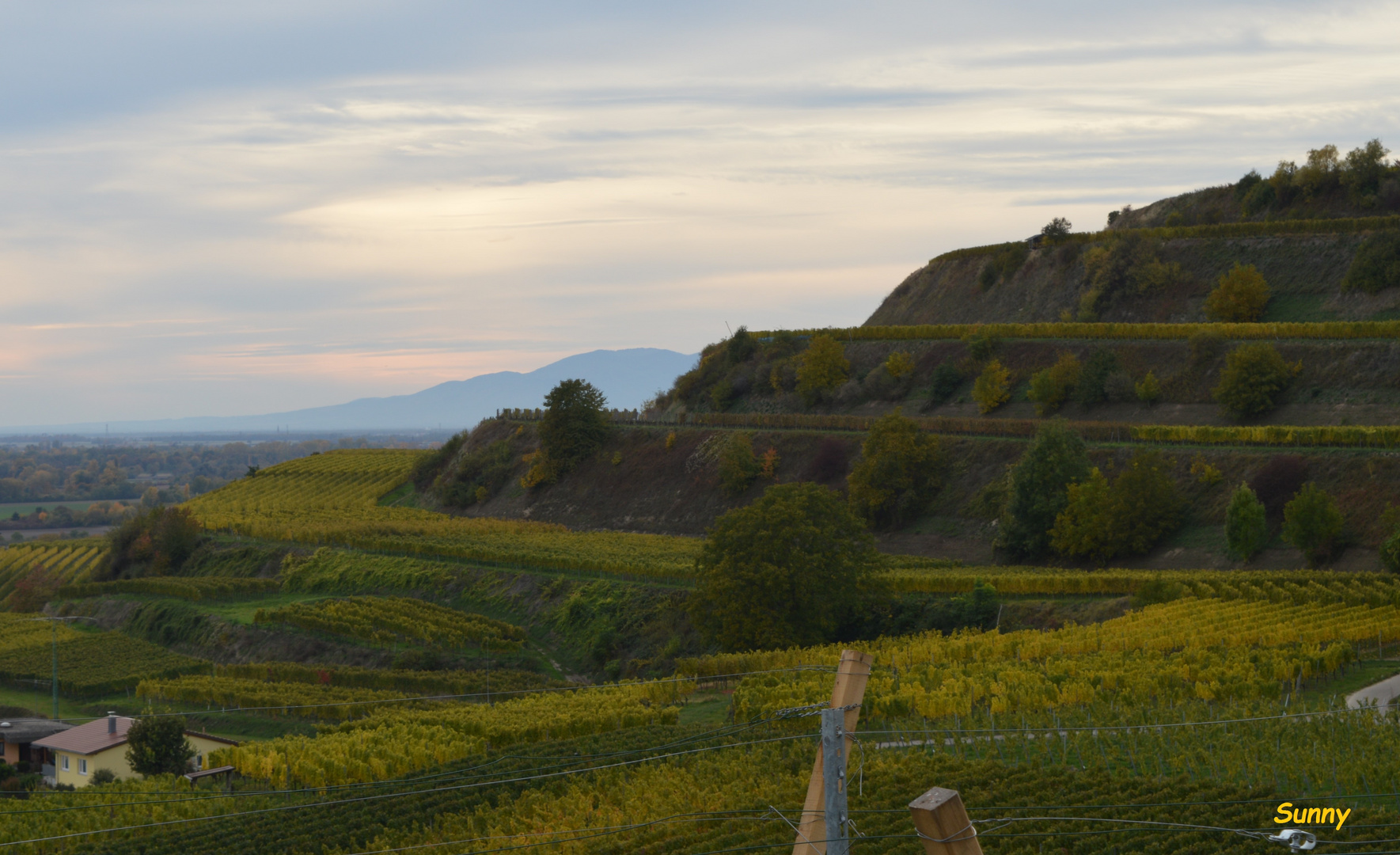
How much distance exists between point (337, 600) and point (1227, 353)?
4594 cm

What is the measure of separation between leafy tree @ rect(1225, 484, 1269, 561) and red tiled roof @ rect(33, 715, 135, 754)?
3783 centimetres

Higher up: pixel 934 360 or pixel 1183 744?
pixel 934 360

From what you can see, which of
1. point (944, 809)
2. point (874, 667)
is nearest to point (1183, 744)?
point (874, 667)

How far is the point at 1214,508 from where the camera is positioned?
48.1 metres

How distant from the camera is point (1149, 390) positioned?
60.8 m

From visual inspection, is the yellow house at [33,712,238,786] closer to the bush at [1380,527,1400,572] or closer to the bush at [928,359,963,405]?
the bush at [1380,527,1400,572]

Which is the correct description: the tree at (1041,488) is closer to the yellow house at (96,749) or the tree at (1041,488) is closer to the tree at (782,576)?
the tree at (782,576)

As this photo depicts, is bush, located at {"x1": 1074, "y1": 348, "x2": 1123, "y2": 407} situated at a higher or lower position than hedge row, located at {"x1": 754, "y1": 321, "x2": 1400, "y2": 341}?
lower

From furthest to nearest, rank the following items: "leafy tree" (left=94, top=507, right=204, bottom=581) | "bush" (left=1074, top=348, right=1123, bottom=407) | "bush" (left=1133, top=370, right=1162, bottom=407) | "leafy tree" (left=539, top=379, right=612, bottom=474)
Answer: "leafy tree" (left=539, top=379, right=612, bottom=474) → "leafy tree" (left=94, top=507, right=204, bottom=581) → "bush" (left=1074, top=348, right=1123, bottom=407) → "bush" (left=1133, top=370, right=1162, bottom=407)

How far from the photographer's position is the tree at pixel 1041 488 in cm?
4925

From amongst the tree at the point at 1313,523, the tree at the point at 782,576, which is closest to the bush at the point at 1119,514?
the tree at the point at 1313,523

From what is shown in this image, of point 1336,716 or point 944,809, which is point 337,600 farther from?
point 944,809

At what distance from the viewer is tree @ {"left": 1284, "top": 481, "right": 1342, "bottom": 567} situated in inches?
1678

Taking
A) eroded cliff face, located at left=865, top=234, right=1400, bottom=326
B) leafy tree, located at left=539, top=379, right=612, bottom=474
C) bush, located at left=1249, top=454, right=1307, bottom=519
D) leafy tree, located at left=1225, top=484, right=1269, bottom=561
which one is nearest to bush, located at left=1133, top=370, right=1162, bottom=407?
bush, located at left=1249, top=454, right=1307, bottom=519
